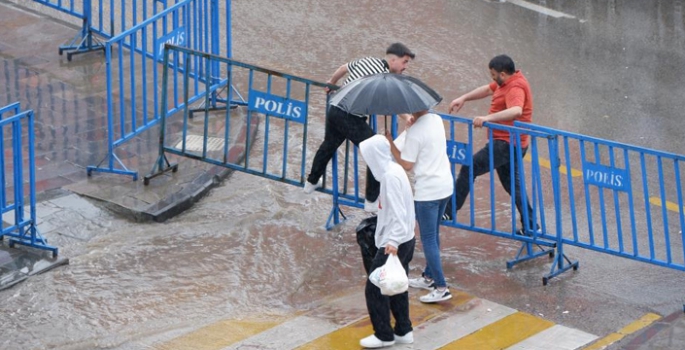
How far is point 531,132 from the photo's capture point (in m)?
9.16

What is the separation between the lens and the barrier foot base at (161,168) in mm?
10750

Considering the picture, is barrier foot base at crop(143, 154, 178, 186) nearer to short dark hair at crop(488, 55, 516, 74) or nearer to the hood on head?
short dark hair at crop(488, 55, 516, 74)

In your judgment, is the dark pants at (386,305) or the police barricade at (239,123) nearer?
the dark pants at (386,305)

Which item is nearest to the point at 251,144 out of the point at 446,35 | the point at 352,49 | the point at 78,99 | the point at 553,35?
the point at 78,99

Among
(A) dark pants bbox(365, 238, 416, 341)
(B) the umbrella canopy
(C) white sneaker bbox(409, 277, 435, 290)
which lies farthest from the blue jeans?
(B) the umbrella canopy

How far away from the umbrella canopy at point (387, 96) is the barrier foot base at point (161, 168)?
9.13 ft

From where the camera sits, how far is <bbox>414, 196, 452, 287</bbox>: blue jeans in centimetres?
854

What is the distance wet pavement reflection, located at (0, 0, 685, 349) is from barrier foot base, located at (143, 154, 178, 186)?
1.67 feet

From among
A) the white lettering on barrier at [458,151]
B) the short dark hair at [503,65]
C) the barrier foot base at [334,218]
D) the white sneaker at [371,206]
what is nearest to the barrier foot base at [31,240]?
the barrier foot base at [334,218]

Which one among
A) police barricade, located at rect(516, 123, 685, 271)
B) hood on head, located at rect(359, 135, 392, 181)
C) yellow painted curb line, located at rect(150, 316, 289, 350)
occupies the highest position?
hood on head, located at rect(359, 135, 392, 181)

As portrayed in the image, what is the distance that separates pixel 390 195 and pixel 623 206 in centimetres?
398

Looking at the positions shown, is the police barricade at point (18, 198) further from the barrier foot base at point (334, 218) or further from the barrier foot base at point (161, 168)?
the barrier foot base at point (334, 218)

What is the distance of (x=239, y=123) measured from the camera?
12117 mm

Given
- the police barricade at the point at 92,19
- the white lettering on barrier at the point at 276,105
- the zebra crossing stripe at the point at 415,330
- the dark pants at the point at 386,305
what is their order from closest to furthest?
the dark pants at the point at 386,305 < the zebra crossing stripe at the point at 415,330 < the white lettering on barrier at the point at 276,105 < the police barricade at the point at 92,19
